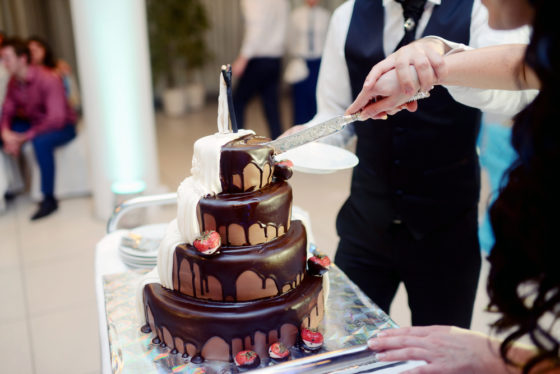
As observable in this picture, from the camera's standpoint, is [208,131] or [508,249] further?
[208,131]

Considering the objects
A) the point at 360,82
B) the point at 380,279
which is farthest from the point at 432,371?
the point at 360,82

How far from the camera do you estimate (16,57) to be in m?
4.08

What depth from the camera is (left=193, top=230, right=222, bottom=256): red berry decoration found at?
1.06 metres

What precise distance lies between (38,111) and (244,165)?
3888 mm

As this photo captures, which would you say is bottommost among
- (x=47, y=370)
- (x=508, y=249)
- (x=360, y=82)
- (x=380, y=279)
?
(x=47, y=370)

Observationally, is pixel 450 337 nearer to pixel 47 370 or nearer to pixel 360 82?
pixel 360 82

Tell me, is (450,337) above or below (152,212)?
above

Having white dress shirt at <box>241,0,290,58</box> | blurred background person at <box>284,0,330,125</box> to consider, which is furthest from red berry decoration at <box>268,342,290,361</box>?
blurred background person at <box>284,0,330,125</box>

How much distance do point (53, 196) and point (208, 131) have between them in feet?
9.28

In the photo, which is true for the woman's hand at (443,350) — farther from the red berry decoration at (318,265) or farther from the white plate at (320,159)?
the white plate at (320,159)

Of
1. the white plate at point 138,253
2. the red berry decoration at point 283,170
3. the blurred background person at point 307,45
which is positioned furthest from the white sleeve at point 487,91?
the blurred background person at point 307,45

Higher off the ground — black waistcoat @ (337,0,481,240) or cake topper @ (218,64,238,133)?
cake topper @ (218,64,238,133)

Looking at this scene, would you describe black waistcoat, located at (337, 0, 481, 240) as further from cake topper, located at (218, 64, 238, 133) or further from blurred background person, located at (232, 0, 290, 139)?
blurred background person, located at (232, 0, 290, 139)

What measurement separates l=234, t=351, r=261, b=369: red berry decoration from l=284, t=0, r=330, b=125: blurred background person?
4685 millimetres
